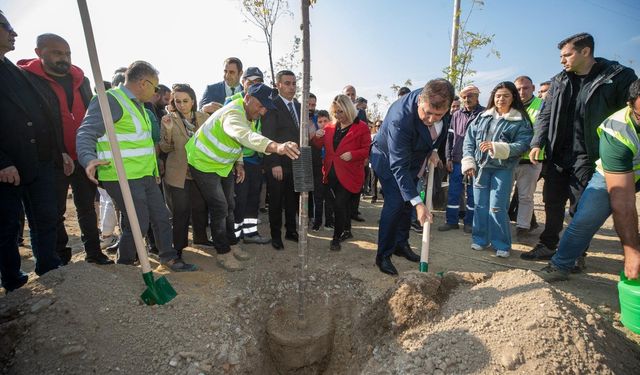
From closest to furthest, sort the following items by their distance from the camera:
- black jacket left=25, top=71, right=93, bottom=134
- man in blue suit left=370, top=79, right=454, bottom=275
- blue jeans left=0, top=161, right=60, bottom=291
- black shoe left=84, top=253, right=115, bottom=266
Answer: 1. blue jeans left=0, top=161, right=60, bottom=291
2. man in blue suit left=370, top=79, right=454, bottom=275
3. black jacket left=25, top=71, right=93, bottom=134
4. black shoe left=84, top=253, right=115, bottom=266

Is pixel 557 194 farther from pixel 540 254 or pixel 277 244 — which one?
pixel 277 244

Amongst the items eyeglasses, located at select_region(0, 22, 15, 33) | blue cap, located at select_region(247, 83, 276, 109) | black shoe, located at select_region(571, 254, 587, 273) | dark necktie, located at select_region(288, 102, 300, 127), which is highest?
eyeglasses, located at select_region(0, 22, 15, 33)

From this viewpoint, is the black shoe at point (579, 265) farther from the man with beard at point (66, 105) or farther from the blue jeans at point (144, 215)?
the man with beard at point (66, 105)

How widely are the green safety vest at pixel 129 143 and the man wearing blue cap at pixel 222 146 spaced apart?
523 millimetres

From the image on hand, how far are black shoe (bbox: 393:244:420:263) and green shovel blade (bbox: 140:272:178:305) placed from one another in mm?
2599

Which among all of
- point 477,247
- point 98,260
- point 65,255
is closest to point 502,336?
point 477,247

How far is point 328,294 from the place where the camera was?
3244mm

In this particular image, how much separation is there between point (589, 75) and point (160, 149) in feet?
14.9

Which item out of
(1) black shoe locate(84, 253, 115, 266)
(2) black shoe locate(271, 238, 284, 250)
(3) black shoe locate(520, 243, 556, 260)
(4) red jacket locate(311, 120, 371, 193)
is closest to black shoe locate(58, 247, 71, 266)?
(1) black shoe locate(84, 253, 115, 266)

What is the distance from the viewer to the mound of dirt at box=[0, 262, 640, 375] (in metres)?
1.83

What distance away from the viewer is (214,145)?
10.4ft

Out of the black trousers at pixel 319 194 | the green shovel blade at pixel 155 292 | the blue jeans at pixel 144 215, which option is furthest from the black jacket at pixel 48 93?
the black trousers at pixel 319 194

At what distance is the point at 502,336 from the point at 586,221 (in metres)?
1.69

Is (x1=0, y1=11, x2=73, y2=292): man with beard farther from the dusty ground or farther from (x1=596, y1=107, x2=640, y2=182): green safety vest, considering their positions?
(x1=596, y1=107, x2=640, y2=182): green safety vest
